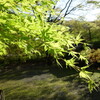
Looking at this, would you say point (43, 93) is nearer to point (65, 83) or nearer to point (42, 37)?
point (65, 83)

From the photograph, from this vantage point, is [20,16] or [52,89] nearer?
[20,16]

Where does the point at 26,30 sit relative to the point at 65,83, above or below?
above

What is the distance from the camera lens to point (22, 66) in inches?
658

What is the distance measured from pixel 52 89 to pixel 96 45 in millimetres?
9998

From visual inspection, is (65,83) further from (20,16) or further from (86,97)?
(20,16)

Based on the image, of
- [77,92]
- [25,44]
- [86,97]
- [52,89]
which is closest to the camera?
[25,44]

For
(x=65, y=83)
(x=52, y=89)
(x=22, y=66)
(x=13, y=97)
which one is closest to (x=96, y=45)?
(x=22, y=66)

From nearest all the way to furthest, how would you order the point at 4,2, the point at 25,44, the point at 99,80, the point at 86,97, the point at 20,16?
1. the point at 4,2
2. the point at 20,16
3. the point at 25,44
4. the point at 86,97
5. the point at 99,80

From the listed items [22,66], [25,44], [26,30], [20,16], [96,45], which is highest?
[20,16]

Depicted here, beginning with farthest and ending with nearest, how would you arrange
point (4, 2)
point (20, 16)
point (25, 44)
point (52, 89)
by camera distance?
point (52, 89), point (25, 44), point (20, 16), point (4, 2)

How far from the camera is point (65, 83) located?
9.48 meters

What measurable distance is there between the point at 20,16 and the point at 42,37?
410 millimetres

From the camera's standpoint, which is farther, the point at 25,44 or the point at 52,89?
the point at 52,89

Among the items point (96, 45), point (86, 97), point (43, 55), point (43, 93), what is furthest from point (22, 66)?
point (86, 97)
